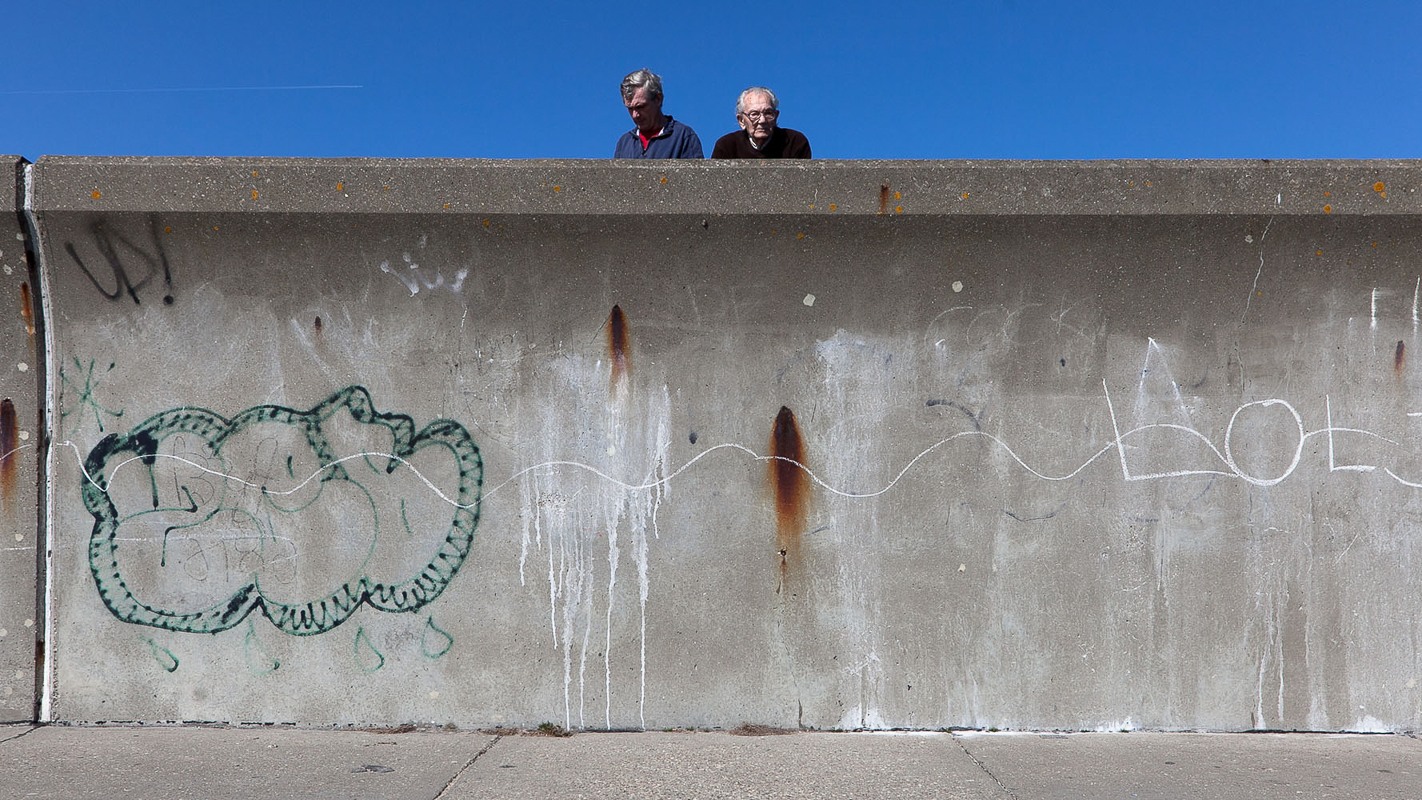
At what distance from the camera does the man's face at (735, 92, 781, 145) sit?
421 centimetres

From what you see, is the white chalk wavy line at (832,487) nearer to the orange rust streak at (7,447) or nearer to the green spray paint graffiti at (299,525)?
the green spray paint graffiti at (299,525)

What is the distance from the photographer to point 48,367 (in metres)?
3.71

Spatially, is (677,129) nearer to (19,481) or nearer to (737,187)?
(737,187)

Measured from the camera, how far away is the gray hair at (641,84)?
4.32m

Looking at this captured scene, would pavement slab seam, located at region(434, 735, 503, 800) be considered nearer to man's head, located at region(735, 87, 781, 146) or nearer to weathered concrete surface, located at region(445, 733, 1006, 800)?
weathered concrete surface, located at region(445, 733, 1006, 800)

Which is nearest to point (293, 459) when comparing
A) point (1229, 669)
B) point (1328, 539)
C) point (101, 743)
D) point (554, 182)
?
point (101, 743)

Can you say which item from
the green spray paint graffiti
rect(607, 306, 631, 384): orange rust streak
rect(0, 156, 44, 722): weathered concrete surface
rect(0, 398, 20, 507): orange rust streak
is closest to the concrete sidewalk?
rect(0, 156, 44, 722): weathered concrete surface

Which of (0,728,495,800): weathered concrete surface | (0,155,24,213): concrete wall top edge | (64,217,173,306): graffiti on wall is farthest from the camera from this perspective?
(64,217,173,306): graffiti on wall

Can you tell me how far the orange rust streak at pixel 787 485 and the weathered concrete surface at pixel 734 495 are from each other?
0.01m

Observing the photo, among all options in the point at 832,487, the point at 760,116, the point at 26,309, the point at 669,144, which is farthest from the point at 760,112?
the point at 26,309

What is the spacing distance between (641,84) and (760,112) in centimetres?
58

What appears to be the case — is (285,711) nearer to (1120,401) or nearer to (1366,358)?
(1120,401)

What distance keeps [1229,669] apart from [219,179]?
4402mm

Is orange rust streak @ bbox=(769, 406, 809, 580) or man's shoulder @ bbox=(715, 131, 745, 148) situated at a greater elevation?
man's shoulder @ bbox=(715, 131, 745, 148)
